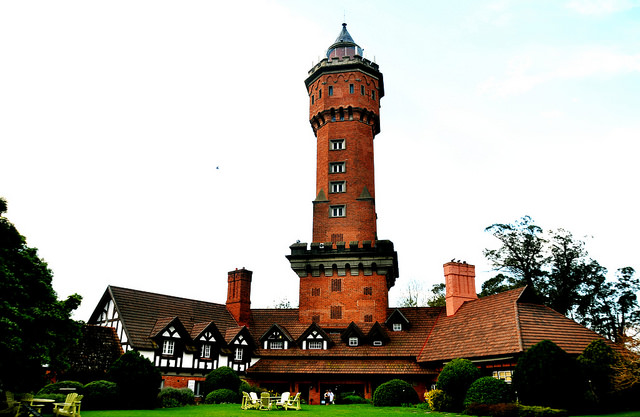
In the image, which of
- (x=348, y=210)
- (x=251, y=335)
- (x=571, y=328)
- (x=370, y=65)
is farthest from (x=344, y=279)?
(x=370, y=65)

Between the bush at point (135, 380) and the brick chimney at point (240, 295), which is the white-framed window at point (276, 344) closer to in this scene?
the brick chimney at point (240, 295)

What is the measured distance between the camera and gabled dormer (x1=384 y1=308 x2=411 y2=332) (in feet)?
139

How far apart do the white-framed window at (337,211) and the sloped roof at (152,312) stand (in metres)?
13.3

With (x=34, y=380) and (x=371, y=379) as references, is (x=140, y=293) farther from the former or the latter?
(x=371, y=379)

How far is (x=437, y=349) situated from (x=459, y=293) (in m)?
5.85

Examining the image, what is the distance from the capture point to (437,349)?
3741cm

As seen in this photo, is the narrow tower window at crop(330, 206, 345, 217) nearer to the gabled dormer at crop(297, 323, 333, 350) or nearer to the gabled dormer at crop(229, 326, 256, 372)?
the gabled dormer at crop(297, 323, 333, 350)

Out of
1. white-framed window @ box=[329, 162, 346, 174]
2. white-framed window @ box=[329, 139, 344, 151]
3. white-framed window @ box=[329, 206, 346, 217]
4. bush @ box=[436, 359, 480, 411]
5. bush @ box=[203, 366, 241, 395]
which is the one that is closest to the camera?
bush @ box=[436, 359, 480, 411]

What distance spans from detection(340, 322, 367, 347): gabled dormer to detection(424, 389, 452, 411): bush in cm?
1152

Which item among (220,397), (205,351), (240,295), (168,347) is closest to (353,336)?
(240,295)

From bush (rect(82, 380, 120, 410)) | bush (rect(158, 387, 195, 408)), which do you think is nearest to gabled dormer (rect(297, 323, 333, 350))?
bush (rect(158, 387, 195, 408))

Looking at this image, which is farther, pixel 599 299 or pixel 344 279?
pixel 599 299

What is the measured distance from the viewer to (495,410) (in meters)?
24.0

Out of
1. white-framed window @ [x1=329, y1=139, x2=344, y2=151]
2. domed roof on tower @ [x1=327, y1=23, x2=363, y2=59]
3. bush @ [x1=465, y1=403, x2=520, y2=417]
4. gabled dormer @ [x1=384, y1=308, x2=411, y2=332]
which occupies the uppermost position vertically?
domed roof on tower @ [x1=327, y1=23, x2=363, y2=59]
